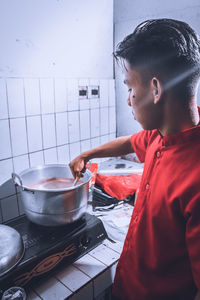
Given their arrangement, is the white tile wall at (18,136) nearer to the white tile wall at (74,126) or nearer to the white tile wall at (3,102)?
the white tile wall at (3,102)

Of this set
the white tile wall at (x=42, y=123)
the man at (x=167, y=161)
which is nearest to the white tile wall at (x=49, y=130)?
the white tile wall at (x=42, y=123)

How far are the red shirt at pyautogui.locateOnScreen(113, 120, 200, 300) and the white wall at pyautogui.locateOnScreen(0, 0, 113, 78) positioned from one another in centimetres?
91

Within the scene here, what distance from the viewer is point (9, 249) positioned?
90 centimetres

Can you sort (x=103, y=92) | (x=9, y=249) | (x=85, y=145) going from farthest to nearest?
(x=103, y=92) → (x=85, y=145) → (x=9, y=249)

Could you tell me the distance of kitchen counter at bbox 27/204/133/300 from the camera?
0.92 m

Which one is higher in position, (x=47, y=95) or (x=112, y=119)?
(x=47, y=95)

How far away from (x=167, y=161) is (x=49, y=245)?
23.4 inches

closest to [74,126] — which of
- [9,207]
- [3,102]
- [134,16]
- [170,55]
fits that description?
[3,102]

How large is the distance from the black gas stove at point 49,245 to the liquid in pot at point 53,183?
18 centimetres

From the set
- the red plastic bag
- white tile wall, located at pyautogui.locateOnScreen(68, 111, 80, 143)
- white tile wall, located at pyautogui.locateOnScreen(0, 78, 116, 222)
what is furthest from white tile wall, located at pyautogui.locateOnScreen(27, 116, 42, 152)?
the red plastic bag

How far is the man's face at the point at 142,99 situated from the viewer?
0.76 metres

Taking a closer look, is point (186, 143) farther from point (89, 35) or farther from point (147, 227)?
point (89, 35)

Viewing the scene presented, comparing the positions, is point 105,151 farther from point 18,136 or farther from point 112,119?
point 112,119

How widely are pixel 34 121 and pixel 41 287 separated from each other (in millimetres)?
869
